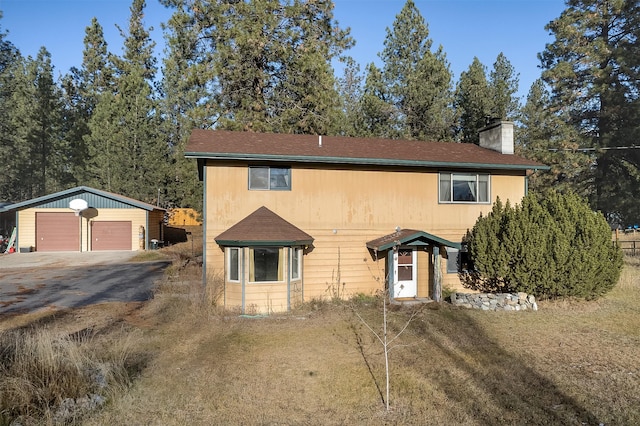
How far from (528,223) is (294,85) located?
18.7 m

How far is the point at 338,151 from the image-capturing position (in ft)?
43.9

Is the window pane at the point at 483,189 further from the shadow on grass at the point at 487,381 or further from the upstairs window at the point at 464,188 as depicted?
the shadow on grass at the point at 487,381

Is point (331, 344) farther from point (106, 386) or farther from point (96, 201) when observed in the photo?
point (96, 201)

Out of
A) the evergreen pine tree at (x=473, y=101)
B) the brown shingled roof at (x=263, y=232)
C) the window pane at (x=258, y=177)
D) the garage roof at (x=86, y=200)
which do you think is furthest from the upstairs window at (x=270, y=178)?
the evergreen pine tree at (x=473, y=101)

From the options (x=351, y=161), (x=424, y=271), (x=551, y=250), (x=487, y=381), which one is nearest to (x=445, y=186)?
(x=424, y=271)

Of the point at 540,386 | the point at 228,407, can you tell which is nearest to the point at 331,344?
the point at 228,407

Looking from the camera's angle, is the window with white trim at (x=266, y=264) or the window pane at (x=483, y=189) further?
the window pane at (x=483, y=189)

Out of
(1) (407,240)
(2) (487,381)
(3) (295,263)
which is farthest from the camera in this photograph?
(1) (407,240)

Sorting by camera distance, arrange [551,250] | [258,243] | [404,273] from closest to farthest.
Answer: [258,243]
[551,250]
[404,273]

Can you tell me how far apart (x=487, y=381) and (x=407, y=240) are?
5.86 metres

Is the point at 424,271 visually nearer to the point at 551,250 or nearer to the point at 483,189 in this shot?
the point at 483,189

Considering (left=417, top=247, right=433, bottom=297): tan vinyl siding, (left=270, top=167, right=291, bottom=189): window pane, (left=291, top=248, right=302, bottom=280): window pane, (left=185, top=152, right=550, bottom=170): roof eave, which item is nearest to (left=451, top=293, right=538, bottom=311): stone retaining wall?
(left=417, top=247, right=433, bottom=297): tan vinyl siding

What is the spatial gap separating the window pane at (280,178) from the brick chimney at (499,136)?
29.4 feet

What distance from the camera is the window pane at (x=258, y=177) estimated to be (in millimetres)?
12328
